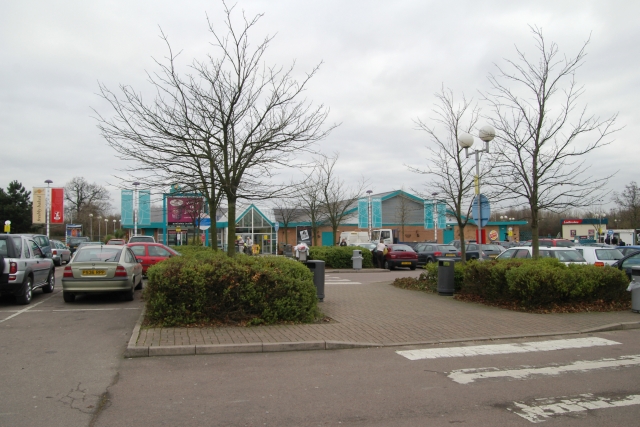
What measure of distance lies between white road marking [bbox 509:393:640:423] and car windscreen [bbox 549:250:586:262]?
1148cm

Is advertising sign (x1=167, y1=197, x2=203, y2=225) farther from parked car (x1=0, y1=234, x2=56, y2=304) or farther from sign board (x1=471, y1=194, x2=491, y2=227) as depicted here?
sign board (x1=471, y1=194, x2=491, y2=227)

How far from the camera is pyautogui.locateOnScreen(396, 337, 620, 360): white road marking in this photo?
7.34 meters

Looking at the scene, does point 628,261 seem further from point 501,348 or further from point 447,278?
point 501,348

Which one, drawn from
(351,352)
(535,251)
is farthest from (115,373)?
(535,251)

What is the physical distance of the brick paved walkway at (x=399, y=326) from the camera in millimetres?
7918

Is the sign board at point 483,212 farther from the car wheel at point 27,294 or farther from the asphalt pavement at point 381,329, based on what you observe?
the car wheel at point 27,294

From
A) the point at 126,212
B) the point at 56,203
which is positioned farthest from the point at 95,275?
the point at 56,203

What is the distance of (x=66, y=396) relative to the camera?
210 inches

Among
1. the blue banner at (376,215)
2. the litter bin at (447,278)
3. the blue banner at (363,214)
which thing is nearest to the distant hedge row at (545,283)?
Result: the litter bin at (447,278)

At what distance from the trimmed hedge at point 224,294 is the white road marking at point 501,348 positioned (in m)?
2.56

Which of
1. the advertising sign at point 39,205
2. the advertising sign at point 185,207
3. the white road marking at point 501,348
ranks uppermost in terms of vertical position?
the advertising sign at point 39,205

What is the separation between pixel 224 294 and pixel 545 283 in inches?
271

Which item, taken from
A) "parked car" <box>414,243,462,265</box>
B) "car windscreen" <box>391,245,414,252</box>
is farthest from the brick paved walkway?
"parked car" <box>414,243,462,265</box>

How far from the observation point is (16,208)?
181ft
